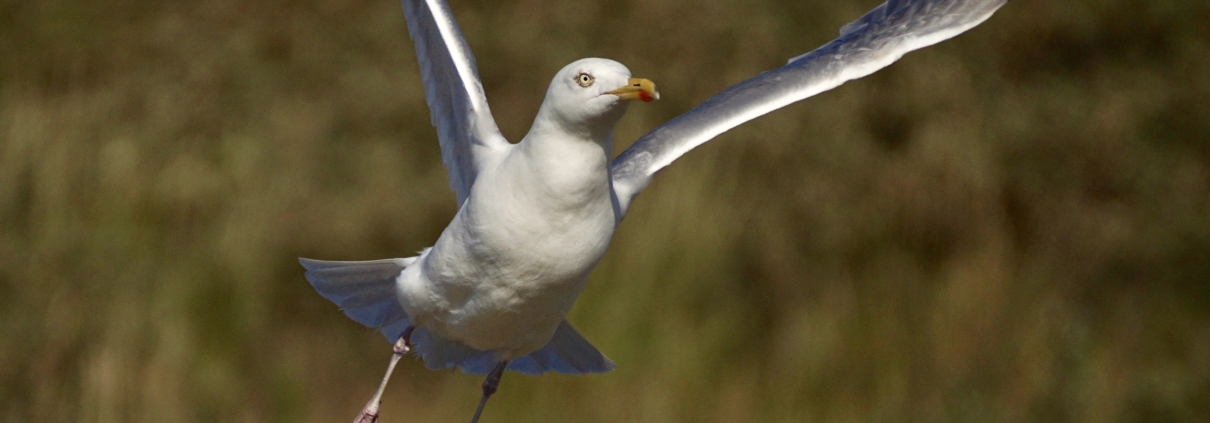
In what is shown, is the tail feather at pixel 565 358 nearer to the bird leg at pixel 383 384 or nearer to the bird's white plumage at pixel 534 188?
the bird's white plumage at pixel 534 188

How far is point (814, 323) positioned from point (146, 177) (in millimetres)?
4231

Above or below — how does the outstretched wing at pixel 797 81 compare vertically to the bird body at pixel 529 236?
above

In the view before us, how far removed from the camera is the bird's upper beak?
4070 mm

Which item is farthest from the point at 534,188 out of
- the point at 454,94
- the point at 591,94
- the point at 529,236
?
the point at 454,94

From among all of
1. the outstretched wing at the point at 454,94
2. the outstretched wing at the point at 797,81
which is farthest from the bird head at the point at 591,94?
the outstretched wing at the point at 797,81

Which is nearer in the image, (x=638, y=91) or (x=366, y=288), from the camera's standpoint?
(x=638, y=91)

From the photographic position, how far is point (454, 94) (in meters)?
5.15

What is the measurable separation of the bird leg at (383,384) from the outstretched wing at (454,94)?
21.1 inches

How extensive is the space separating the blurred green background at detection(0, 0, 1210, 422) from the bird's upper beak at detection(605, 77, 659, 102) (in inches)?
152

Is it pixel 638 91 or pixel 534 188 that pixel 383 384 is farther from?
pixel 638 91

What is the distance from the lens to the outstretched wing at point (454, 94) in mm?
4941

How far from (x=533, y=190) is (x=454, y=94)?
881 millimetres

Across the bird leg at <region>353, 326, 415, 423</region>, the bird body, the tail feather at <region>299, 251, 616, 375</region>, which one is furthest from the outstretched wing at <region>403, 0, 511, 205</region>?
the bird leg at <region>353, 326, 415, 423</region>

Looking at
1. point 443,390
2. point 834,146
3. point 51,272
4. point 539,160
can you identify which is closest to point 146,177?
point 51,272
